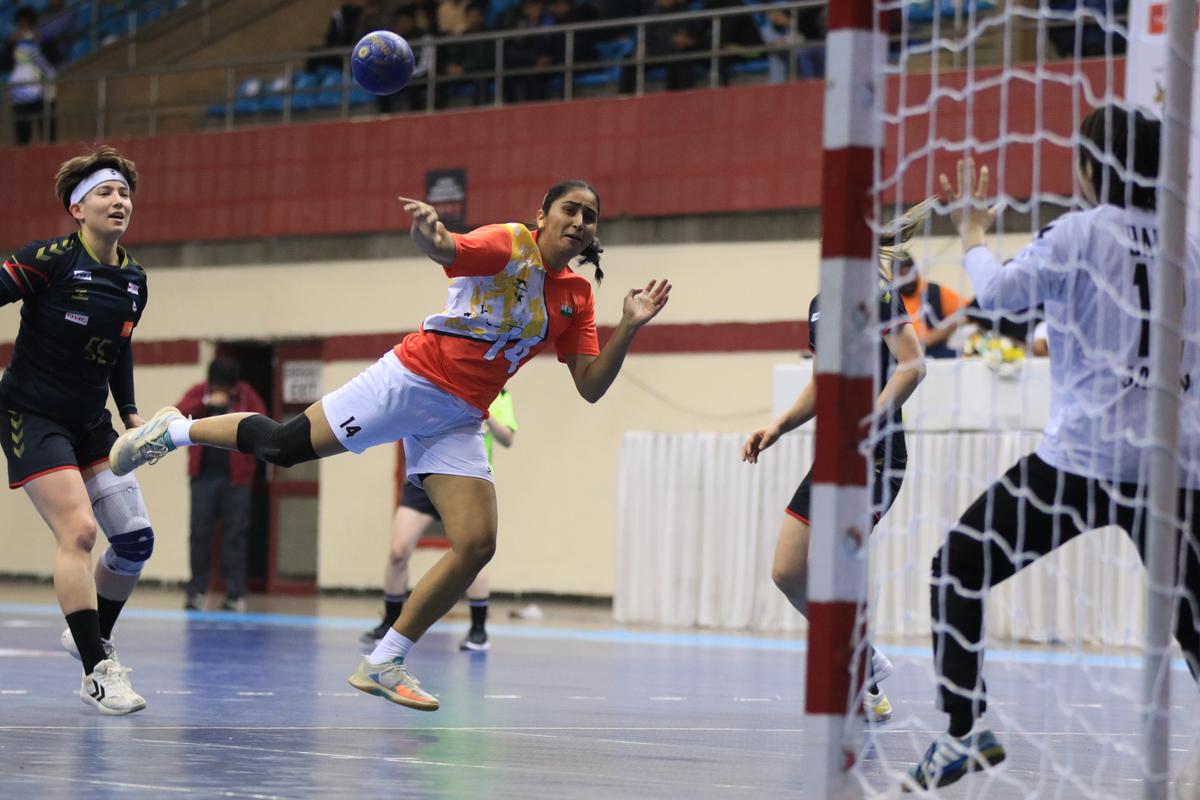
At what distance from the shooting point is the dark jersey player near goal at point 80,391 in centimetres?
618

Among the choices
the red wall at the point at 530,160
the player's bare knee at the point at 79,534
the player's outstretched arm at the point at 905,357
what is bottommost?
the player's bare knee at the point at 79,534

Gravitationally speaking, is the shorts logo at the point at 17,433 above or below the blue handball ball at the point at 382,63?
below

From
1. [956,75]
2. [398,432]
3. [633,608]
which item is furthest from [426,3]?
[398,432]

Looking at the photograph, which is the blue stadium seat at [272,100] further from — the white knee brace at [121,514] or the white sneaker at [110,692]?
the white sneaker at [110,692]

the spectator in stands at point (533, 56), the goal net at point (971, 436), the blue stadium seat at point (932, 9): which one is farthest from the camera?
the spectator in stands at point (533, 56)

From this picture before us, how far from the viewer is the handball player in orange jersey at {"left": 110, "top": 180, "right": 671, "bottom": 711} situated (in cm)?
604

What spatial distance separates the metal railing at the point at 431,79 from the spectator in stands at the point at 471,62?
0.01 metres

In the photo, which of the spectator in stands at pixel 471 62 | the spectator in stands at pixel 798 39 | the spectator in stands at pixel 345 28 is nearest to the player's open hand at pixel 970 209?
the spectator in stands at pixel 798 39

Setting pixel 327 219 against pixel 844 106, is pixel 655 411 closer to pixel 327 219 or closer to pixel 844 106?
pixel 327 219

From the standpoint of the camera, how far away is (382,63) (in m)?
7.49

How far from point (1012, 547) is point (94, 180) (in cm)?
388

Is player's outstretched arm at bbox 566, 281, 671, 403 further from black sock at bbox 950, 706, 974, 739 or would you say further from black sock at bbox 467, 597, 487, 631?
black sock at bbox 467, 597, 487, 631

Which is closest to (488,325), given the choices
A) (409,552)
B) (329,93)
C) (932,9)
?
(409,552)

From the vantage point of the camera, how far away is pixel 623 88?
16.6 meters
